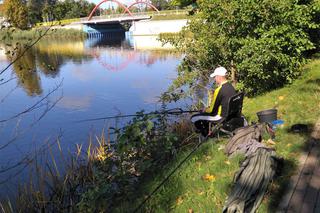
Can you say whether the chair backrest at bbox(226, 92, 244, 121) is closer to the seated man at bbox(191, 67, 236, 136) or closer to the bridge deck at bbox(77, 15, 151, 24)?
the seated man at bbox(191, 67, 236, 136)

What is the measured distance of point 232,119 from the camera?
6.15m

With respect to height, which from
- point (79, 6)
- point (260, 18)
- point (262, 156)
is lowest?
point (79, 6)

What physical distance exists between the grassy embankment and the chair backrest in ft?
1.32

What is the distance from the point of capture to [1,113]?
13.9m

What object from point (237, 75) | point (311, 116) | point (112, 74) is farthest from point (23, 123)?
point (112, 74)

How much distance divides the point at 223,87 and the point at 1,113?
10.1 meters

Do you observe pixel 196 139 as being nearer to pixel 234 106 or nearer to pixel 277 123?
pixel 234 106

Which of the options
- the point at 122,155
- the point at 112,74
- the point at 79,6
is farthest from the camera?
the point at 79,6

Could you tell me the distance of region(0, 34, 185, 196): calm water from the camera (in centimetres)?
857

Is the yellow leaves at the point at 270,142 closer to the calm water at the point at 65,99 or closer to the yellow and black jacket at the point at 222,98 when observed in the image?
the yellow and black jacket at the point at 222,98

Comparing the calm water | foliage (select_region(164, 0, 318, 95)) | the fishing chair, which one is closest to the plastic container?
the fishing chair

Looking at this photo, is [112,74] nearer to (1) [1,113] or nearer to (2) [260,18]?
(1) [1,113]

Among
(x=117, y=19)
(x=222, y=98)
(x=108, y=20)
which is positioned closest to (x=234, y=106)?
(x=222, y=98)

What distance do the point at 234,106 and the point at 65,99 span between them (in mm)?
11307
